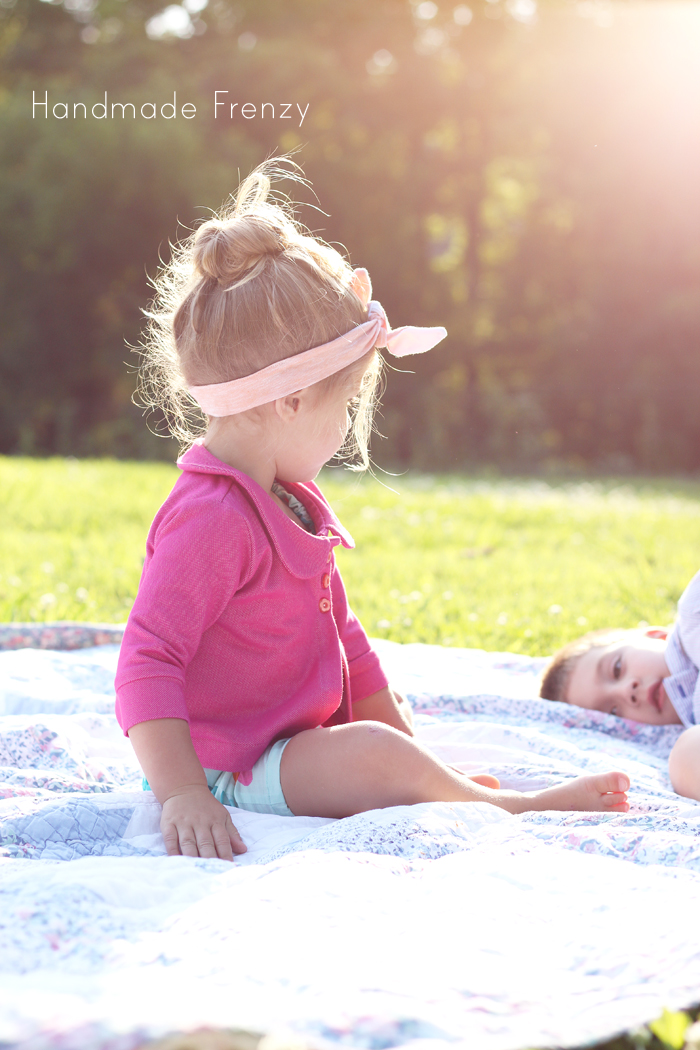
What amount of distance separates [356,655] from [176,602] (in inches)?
23.1

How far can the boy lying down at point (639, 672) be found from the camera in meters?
2.55

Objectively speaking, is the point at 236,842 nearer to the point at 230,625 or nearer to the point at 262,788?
the point at 262,788

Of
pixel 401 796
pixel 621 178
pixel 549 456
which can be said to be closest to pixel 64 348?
pixel 549 456

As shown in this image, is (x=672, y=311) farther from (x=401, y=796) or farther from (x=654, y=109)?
(x=401, y=796)

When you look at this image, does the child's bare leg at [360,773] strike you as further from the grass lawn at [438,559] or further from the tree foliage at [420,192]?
the tree foliage at [420,192]

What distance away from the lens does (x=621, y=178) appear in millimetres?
16172

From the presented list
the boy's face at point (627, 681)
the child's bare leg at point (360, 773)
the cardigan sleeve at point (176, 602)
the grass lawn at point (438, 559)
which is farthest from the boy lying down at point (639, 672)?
the cardigan sleeve at point (176, 602)

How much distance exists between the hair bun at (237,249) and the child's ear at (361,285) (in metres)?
0.19

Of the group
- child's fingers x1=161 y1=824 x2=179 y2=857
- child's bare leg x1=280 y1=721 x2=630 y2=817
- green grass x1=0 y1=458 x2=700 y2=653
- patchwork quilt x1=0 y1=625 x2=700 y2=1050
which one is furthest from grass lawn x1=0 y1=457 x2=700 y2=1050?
child's fingers x1=161 y1=824 x2=179 y2=857

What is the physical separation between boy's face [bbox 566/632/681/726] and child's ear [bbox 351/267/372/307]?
1.28m

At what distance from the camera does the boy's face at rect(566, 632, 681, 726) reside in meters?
2.71

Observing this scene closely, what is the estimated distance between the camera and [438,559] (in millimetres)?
5316

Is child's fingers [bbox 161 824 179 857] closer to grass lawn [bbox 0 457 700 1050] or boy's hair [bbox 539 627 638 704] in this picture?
grass lawn [bbox 0 457 700 1050]

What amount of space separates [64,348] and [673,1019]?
1567 cm
